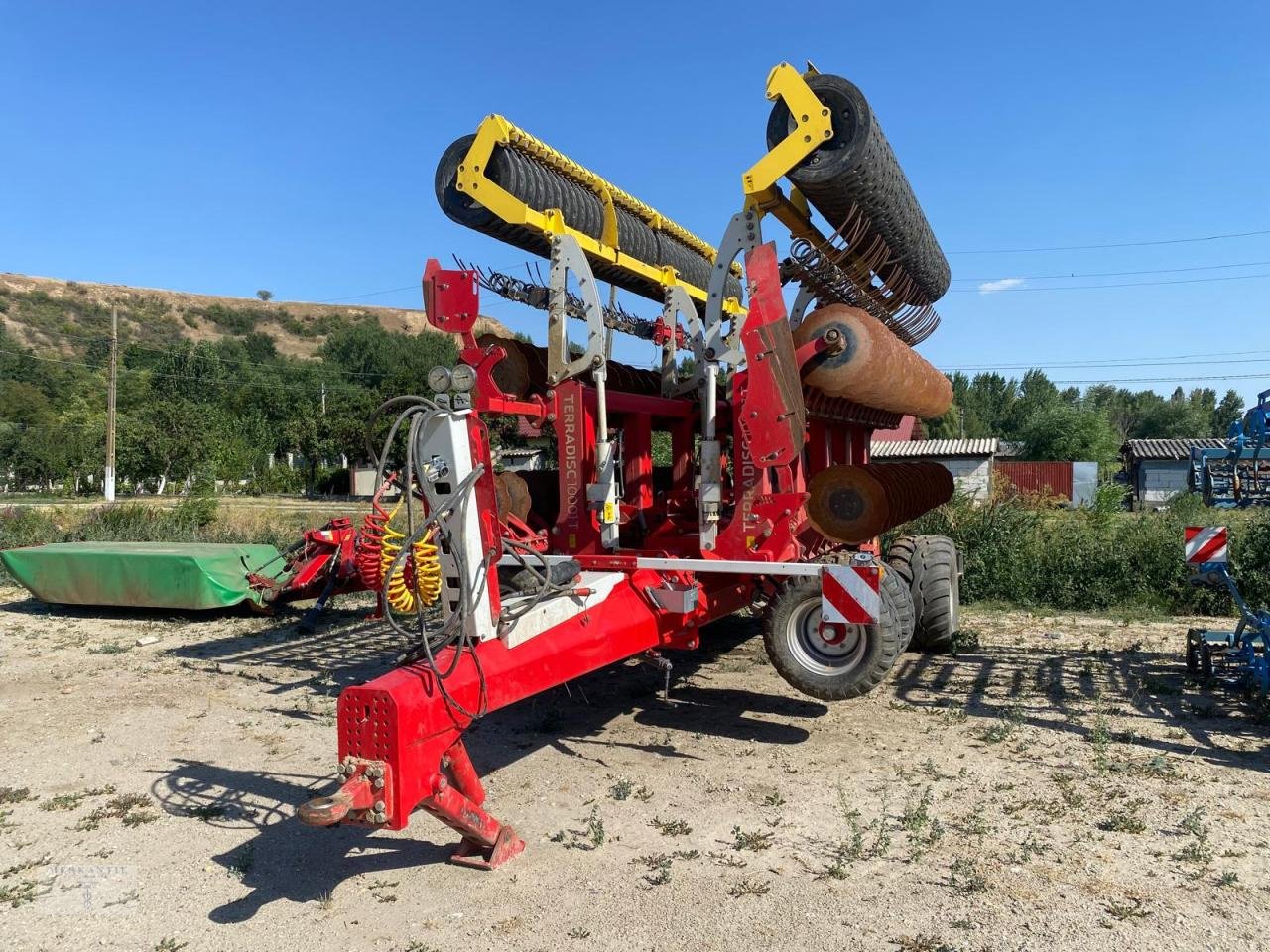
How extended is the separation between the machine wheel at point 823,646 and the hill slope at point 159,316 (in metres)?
78.0

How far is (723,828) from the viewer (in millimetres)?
4438

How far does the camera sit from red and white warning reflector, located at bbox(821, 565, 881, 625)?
203 inches

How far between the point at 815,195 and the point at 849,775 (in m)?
3.57

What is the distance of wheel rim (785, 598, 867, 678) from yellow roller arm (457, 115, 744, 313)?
323 cm

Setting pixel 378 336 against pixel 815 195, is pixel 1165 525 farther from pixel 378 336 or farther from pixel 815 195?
pixel 378 336

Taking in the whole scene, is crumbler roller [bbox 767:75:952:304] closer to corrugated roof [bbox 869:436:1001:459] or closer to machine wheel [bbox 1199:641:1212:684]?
machine wheel [bbox 1199:641:1212:684]

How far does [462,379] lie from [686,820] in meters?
2.36

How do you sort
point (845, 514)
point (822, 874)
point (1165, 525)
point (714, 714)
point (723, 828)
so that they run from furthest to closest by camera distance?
point (1165, 525) < point (714, 714) < point (845, 514) < point (723, 828) < point (822, 874)

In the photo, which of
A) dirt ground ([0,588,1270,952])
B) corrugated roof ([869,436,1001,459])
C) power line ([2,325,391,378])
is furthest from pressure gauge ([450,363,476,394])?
A: power line ([2,325,391,378])

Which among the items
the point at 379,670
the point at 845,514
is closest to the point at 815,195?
the point at 845,514

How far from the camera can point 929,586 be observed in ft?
26.3

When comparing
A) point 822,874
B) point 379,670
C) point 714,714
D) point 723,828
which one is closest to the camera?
point 822,874

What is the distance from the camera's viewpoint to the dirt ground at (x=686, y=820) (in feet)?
11.6

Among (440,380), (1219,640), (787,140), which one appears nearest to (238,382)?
(787,140)
